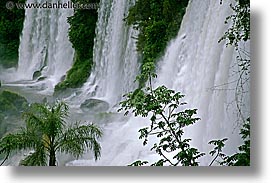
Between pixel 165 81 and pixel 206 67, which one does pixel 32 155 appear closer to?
pixel 165 81

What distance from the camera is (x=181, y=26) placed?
325cm

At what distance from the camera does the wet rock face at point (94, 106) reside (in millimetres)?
3111

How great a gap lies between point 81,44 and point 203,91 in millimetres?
663

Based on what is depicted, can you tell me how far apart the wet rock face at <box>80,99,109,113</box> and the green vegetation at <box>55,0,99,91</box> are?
11 centimetres

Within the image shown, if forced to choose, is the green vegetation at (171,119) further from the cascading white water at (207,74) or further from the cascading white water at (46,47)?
the cascading white water at (46,47)

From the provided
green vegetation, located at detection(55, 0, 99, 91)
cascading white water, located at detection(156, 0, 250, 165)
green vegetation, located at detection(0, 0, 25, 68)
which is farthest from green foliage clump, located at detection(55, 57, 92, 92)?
cascading white water, located at detection(156, 0, 250, 165)

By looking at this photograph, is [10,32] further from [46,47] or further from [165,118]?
[165,118]

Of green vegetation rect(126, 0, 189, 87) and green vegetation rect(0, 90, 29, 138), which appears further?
green vegetation rect(126, 0, 189, 87)

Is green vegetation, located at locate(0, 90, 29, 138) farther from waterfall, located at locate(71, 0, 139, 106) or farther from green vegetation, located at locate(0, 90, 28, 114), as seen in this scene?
waterfall, located at locate(71, 0, 139, 106)

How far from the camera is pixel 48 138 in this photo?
3.05 meters

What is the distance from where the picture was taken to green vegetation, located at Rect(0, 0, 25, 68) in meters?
3.13

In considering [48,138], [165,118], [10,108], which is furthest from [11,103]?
[165,118]
